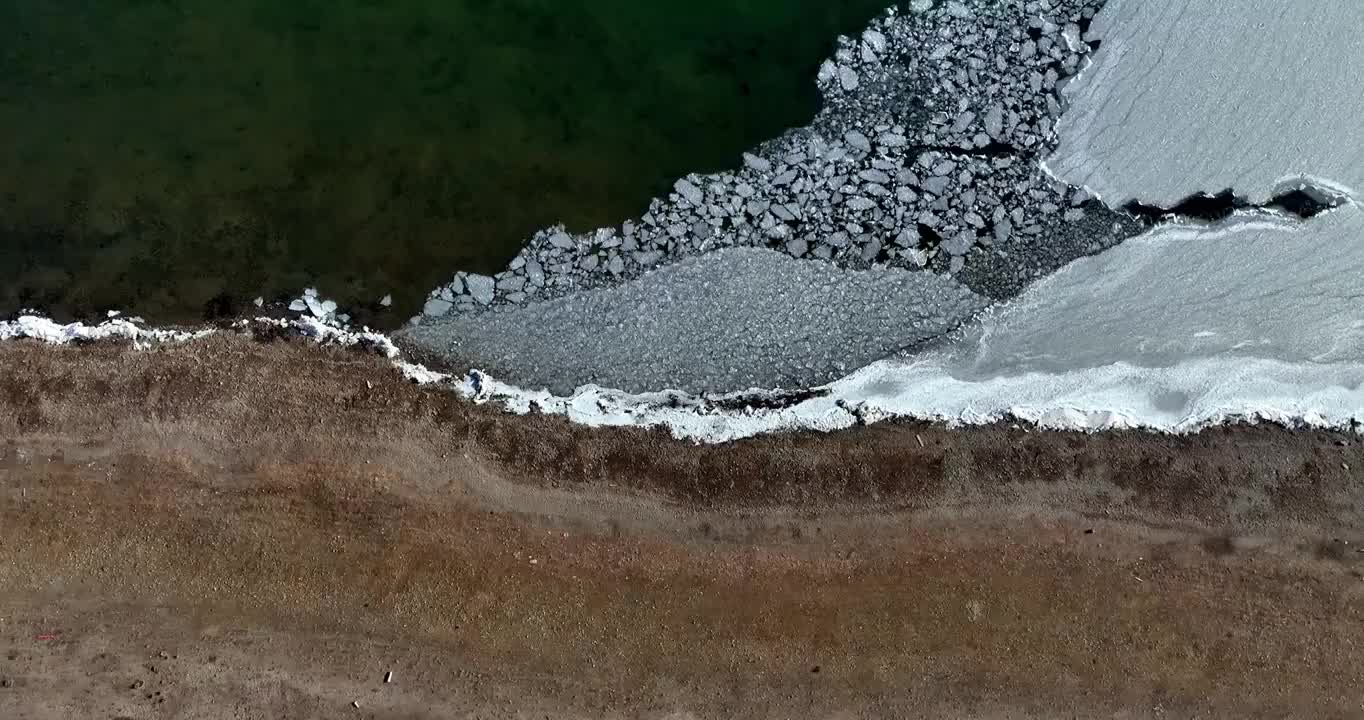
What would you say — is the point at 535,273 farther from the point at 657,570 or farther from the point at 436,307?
the point at 657,570

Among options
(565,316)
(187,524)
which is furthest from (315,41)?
(187,524)

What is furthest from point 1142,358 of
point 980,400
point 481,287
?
point 481,287

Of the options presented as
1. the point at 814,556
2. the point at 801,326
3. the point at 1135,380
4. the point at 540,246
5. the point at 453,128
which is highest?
the point at 453,128

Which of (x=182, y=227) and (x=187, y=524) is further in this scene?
(x=182, y=227)

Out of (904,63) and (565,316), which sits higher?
(904,63)

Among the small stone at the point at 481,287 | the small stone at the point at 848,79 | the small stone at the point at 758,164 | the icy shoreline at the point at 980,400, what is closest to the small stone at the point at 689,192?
the small stone at the point at 758,164

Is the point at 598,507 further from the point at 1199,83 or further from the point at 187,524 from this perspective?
the point at 1199,83
